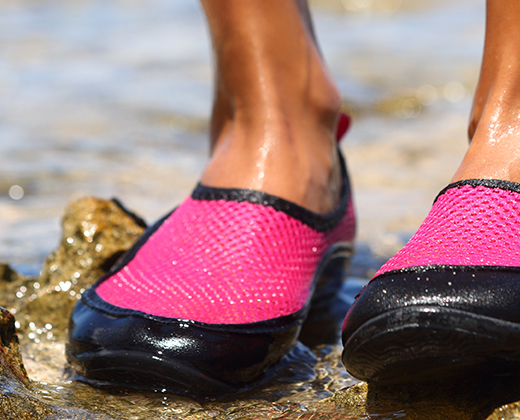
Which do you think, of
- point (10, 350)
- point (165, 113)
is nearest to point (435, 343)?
point (10, 350)

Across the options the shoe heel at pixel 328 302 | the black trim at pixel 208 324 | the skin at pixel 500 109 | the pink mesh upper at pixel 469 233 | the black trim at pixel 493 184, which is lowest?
the shoe heel at pixel 328 302

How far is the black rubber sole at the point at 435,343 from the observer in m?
0.98

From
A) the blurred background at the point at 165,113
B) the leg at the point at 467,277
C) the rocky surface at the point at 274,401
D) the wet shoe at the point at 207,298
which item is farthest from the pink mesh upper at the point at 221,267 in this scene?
the blurred background at the point at 165,113

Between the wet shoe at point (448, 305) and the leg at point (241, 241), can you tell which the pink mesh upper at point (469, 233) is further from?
the leg at point (241, 241)

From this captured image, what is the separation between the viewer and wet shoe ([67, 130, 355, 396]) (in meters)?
1.23

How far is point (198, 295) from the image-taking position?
4.35 feet

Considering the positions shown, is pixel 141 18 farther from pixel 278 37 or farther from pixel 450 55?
pixel 278 37

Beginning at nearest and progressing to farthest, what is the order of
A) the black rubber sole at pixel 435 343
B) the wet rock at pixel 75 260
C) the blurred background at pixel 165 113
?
the black rubber sole at pixel 435 343
the wet rock at pixel 75 260
the blurred background at pixel 165 113

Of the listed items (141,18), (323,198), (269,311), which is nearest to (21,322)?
(269,311)

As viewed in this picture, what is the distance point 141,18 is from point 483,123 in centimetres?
923

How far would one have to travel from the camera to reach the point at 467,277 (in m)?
1.06

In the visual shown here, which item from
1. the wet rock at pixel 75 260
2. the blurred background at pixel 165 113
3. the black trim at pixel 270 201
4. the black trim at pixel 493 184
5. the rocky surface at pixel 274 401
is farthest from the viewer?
the blurred background at pixel 165 113

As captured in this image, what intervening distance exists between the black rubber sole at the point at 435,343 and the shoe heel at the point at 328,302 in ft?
1.69

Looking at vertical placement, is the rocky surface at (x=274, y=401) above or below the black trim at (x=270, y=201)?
below
